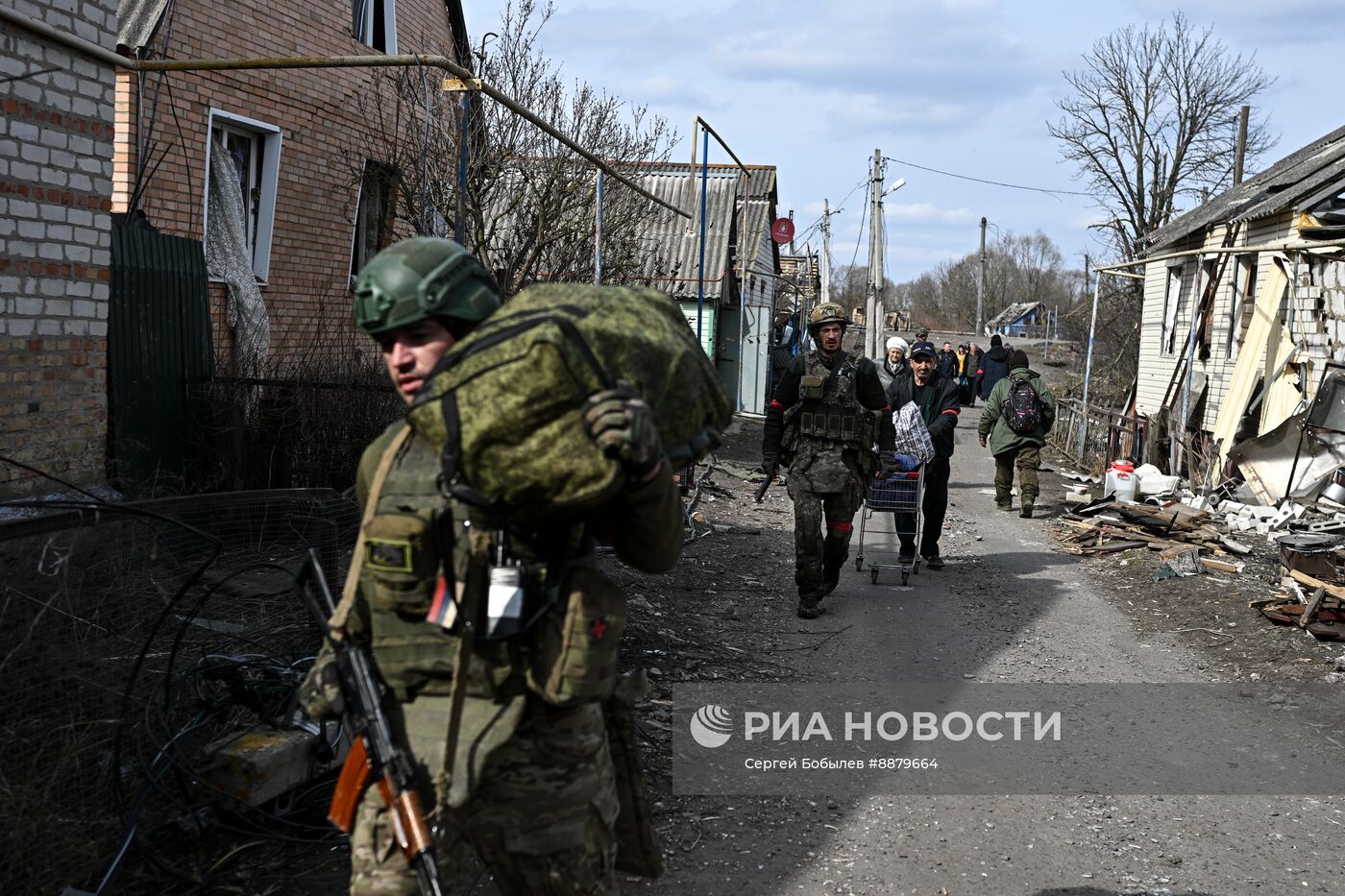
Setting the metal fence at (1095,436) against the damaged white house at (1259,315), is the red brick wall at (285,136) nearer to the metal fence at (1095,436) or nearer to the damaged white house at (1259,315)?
the damaged white house at (1259,315)

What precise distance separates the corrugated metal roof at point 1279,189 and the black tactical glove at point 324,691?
46.3 ft

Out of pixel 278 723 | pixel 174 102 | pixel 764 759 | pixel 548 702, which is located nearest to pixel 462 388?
pixel 548 702

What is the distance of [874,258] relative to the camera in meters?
29.1

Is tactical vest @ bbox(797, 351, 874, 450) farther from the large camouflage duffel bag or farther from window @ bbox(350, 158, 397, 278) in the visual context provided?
window @ bbox(350, 158, 397, 278)

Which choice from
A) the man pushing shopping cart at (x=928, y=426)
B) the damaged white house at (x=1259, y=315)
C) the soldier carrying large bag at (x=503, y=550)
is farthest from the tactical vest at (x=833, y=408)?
the damaged white house at (x=1259, y=315)

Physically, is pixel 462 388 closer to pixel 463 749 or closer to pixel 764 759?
pixel 463 749

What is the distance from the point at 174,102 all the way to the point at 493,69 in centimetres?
337

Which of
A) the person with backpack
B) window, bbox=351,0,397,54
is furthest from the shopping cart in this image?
window, bbox=351,0,397,54

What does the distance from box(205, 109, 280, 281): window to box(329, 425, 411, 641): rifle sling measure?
947 centimetres

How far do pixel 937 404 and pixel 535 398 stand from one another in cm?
805

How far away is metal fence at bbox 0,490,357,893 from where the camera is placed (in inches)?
128

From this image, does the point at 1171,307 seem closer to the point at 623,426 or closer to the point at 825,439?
the point at 825,439

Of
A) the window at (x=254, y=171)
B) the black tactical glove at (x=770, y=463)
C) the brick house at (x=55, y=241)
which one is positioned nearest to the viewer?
the brick house at (x=55, y=241)

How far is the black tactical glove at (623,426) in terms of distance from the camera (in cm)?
207
